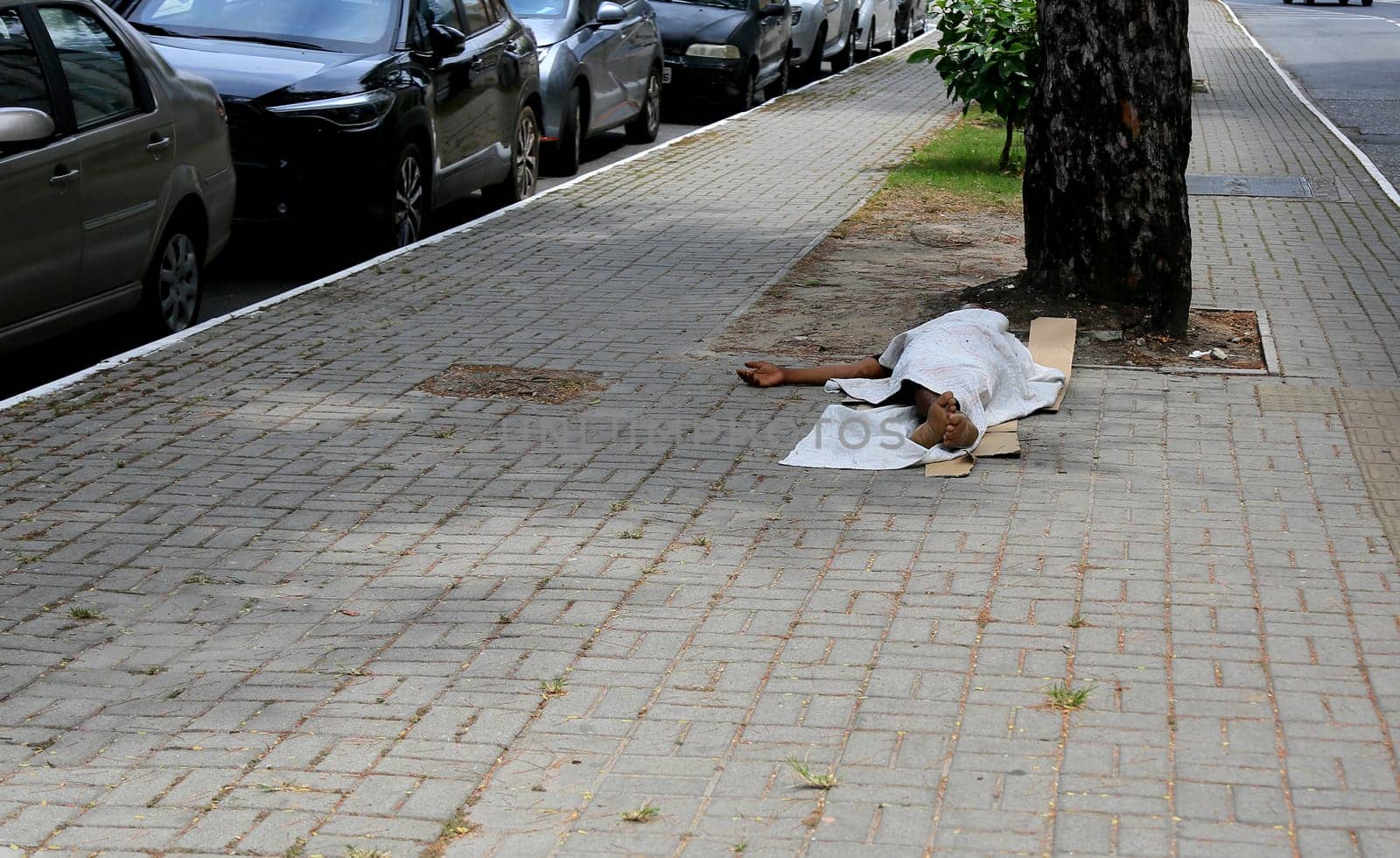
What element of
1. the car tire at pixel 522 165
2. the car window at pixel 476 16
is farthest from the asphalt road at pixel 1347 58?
the car window at pixel 476 16

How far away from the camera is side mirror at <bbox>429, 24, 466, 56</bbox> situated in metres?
11.3

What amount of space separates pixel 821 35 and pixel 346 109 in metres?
15.4

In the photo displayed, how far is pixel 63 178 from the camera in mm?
7410

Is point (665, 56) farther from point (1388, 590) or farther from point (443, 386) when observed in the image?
point (1388, 590)

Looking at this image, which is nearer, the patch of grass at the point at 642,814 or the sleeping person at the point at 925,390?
the patch of grass at the point at 642,814

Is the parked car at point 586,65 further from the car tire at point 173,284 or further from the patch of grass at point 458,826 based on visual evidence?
the patch of grass at point 458,826

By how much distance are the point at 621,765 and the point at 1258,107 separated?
63.2ft

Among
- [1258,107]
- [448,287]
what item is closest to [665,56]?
[1258,107]

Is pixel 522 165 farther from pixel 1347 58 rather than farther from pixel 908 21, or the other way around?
pixel 908 21

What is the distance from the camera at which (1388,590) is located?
5.22 m

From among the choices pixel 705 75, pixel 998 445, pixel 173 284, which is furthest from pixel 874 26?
pixel 998 445

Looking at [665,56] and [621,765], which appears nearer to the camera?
[621,765]

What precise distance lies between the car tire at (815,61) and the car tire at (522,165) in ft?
36.8

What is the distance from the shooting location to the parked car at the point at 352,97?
33.1ft
